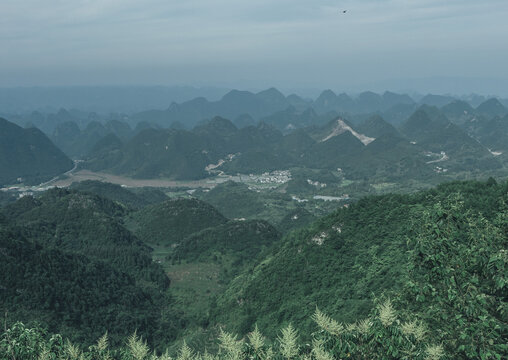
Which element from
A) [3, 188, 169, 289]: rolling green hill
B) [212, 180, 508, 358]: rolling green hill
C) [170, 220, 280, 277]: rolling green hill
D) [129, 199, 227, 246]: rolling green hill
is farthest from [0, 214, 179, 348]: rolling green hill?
[129, 199, 227, 246]: rolling green hill

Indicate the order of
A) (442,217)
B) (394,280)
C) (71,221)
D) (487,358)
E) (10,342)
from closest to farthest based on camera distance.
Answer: (487,358) < (10,342) < (442,217) < (394,280) < (71,221)

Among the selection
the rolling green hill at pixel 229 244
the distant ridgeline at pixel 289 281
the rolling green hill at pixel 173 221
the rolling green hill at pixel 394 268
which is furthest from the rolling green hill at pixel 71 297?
the rolling green hill at pixel 173 221

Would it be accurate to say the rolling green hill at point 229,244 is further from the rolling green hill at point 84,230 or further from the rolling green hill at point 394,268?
the rolling green hill at point 394,268

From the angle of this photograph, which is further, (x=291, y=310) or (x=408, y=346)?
(x=291, y=310)

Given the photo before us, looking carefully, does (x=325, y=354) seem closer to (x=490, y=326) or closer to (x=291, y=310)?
(x=490, y=326)

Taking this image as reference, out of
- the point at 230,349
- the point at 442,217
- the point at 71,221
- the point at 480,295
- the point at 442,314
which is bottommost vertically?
the point at 71,221

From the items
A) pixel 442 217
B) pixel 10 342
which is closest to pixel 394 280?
pixel 442 217

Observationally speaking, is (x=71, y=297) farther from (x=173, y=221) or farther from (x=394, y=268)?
(x=173, y=221)

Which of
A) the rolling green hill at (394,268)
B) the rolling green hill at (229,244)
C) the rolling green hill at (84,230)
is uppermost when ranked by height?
the rolling green hill at (394,268)
